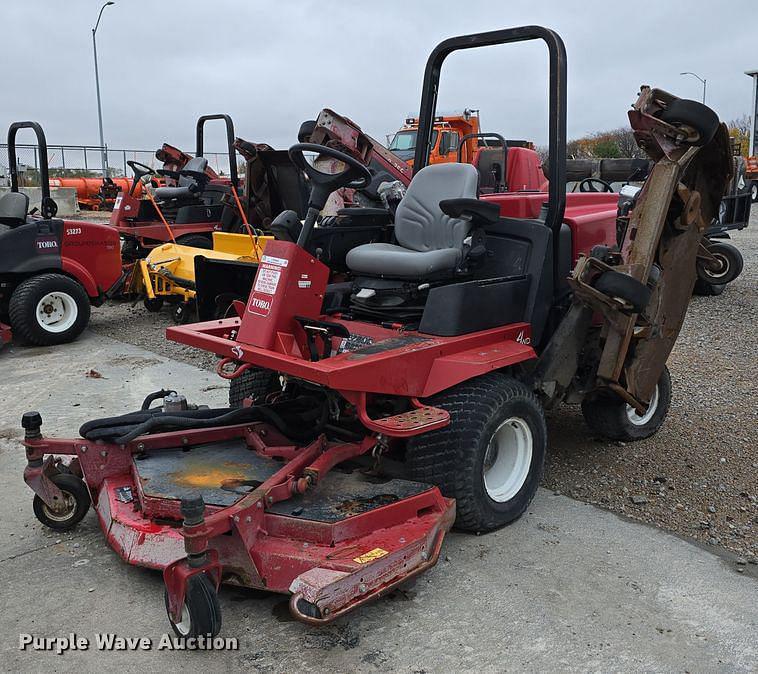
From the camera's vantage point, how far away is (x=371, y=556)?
8.25 feet

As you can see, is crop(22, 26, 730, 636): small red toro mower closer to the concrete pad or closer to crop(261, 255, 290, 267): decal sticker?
crop(261, 255, 290, 267): decal sticker

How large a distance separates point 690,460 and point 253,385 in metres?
2.38

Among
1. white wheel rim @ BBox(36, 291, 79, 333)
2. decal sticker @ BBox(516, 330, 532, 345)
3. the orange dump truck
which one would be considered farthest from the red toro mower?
the orange dump truck

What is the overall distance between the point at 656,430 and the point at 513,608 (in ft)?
6.91

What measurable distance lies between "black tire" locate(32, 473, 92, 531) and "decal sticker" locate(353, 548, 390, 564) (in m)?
1.34

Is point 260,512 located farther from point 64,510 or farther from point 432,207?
Result: point 432,207

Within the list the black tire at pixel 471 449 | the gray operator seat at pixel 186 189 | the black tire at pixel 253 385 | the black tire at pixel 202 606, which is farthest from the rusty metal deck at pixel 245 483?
the gray operator seat at pixel 186 189

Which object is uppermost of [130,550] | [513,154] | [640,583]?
Result: [513,154]

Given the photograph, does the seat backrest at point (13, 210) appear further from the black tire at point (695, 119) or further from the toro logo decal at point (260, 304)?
the black tire at point (695, 119)

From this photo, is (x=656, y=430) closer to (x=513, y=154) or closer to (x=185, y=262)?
(x=185, y=262)

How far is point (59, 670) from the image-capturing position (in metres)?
2.35

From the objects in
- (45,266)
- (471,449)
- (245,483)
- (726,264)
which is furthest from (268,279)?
(726,264)

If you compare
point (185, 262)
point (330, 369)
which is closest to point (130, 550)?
point (330, 369)

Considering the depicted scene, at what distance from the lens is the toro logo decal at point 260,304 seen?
124 inches
